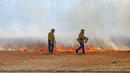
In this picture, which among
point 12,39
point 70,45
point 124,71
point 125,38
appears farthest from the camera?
point 12,39

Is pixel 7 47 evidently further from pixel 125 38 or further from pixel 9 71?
pixel 9 71

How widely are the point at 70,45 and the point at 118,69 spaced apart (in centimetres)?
1311

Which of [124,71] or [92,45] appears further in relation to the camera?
[92,45]

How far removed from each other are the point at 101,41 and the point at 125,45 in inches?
90.2

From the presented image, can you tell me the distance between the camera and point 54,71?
32.2 ft

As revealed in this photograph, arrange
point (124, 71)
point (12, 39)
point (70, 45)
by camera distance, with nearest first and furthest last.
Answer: point (124, 71) → point (70, 45) → point (12, 39)

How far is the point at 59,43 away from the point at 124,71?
14.5 meters

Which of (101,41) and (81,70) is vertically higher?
(101,41)

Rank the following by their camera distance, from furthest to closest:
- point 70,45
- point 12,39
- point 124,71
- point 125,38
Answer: point 12,39, point 125,38, point 70,45, point 124,71

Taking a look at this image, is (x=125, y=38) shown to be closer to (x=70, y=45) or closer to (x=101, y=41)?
(x=101, y=41)

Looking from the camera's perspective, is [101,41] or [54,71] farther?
[101,41]

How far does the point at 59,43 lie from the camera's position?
23.7m

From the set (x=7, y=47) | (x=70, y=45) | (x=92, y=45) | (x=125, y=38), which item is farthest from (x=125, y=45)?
(x=7, y=47)

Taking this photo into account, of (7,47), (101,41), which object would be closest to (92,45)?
(101,41)
